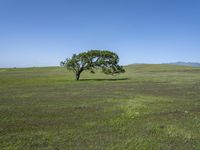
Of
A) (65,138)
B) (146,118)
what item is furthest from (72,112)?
(65,138)

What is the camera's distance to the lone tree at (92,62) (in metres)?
72.6

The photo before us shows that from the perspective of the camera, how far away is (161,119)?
17.7m

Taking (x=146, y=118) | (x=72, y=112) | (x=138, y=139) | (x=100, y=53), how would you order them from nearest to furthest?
(x=138, y=139)
(x=146, y=118)
(x=72, y=112)
(x=100, y=53)

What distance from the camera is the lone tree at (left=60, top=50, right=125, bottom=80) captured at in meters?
72.6

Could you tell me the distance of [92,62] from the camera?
7362 cm

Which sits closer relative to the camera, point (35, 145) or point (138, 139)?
point (35, 145)

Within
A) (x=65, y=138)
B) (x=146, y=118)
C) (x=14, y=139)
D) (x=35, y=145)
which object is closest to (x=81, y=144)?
(x=65, y=138)

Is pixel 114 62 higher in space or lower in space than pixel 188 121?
higher

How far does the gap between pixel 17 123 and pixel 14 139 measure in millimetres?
3891

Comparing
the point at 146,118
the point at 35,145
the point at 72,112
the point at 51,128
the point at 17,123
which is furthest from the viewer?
the point at 72,112

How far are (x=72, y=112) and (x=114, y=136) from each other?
7842 mm

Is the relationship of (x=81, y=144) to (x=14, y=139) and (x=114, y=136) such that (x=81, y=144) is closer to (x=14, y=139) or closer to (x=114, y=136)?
(x=114, y=136)

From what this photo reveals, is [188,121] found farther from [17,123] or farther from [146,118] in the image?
[17,123]

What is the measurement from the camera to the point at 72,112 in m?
20.6
